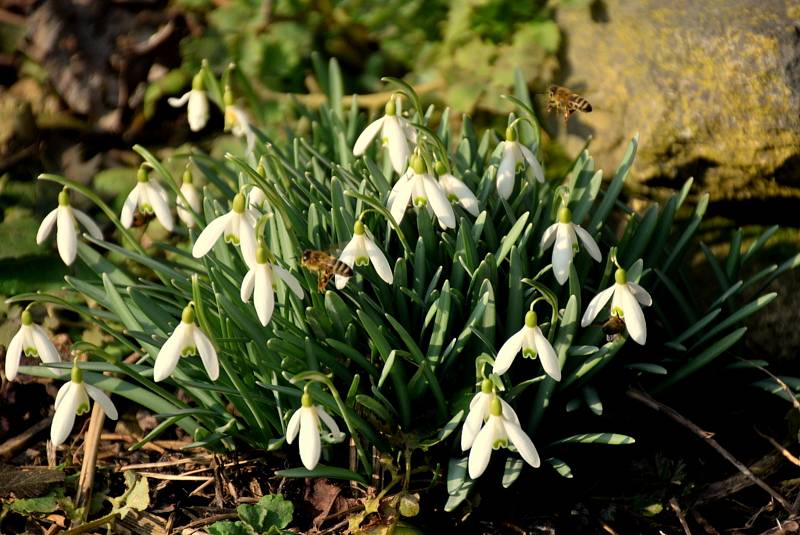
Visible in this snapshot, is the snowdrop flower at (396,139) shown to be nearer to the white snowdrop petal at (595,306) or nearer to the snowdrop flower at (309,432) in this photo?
the white snowdrop petal at (595,306)

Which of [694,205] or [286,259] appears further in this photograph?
[694,205]

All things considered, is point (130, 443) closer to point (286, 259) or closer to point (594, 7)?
point (286, 259)

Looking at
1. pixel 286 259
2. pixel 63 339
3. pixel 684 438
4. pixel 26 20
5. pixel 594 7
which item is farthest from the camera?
pixel 26 20

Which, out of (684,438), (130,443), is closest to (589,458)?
(684,438)

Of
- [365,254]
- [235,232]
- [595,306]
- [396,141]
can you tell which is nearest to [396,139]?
[396,141]

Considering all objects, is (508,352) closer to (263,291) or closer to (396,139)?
(263,291)

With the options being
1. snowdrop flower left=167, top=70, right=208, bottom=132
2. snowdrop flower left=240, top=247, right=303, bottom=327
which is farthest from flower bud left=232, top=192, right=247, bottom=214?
snowdrop flower left=167, top=70, right=208, bottom=132

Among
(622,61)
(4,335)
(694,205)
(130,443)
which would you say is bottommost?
(130,443)

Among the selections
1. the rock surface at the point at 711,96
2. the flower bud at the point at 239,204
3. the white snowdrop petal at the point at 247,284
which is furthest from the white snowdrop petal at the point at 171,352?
the rock surface at the point at 711,96
